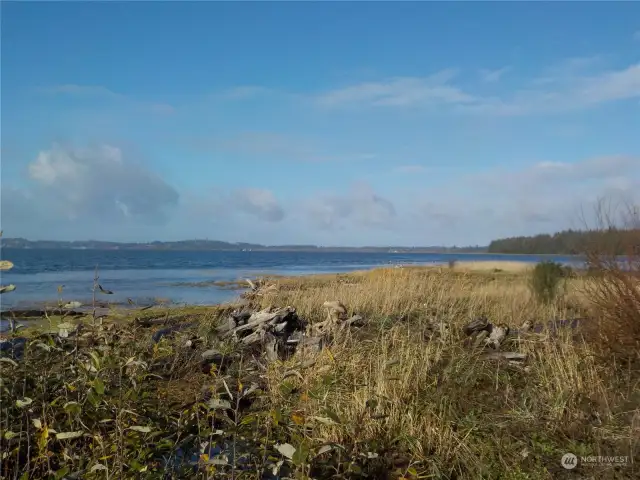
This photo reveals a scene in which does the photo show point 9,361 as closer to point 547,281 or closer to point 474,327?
point 474,327

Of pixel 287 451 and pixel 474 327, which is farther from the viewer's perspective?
pixel 474 327

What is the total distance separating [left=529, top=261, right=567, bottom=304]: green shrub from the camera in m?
12.4

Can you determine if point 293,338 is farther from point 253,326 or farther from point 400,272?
point 400,272

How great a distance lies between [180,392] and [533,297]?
9.36 m

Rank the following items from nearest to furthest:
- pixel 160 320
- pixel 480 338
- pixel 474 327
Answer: pixel 480 338
pixel 474 327
pixel 160 320

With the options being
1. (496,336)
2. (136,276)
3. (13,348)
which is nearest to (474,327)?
(496,336)

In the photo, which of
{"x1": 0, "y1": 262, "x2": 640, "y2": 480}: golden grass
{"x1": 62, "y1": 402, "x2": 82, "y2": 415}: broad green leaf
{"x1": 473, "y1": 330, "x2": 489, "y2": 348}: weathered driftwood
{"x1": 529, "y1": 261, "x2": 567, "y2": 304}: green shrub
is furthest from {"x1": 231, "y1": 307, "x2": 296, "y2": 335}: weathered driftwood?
{"x1": 529, "y1": 261, "x2": 567, "y2": 304}: green shrub

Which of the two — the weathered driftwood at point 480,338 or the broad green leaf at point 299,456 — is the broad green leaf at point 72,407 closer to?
the broad green leaf at point 299,456

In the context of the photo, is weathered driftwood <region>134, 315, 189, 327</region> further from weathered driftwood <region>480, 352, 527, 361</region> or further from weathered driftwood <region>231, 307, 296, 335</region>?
weathered driftwood <region>480, 352, 527, 361</region>

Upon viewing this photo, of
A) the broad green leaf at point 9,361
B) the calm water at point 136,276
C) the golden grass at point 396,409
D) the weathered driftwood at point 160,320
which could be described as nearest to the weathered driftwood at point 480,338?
the golden grass at point 396,409

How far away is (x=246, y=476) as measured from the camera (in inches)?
125

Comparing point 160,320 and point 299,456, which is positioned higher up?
point 299,456

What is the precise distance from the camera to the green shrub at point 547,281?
487 inches

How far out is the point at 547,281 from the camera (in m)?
13.1
